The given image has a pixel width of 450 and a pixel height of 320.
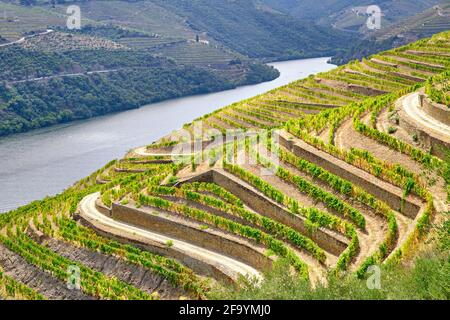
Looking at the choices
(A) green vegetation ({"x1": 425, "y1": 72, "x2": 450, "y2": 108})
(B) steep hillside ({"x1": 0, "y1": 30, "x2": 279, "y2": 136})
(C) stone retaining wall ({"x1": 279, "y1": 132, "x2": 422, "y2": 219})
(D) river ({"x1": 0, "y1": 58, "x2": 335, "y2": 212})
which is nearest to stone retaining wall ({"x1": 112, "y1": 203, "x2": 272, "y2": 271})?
(C) stone retaining wall ({"x1": 279, "y1": 132, "x2": 422, "y2": 219})

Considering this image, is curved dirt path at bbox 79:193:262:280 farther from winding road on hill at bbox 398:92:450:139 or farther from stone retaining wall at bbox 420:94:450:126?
stone retaining wall at bbox 420:94:450:126

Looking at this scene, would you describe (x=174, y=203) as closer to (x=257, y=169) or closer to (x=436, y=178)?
(x=257, y=169)

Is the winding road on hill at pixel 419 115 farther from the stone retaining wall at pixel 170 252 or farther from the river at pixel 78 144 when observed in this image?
the river at pixel 78 144

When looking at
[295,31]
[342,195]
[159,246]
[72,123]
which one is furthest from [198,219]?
[295,31]

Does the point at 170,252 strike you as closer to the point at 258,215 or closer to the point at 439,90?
the point at 258,215

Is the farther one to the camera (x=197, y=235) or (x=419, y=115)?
(x=419, y=115)

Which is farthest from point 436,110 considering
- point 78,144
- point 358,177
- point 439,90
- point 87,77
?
point 87,77

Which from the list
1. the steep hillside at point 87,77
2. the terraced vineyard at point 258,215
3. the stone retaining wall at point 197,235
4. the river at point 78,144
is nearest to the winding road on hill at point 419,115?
the terraced vineyard at point 258,215
